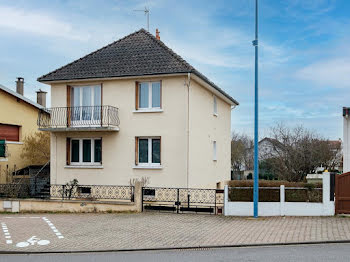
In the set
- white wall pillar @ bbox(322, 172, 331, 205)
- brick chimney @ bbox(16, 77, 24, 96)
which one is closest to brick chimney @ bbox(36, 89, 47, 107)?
brick chimney @ bbox(16, 77, 24, 96)

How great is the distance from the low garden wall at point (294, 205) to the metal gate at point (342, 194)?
26 cm

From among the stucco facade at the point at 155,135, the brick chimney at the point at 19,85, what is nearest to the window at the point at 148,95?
the stucco facade at the point at 155,135

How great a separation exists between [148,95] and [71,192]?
584cm

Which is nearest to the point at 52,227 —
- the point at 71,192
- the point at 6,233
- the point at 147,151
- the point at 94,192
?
the point at 6,233

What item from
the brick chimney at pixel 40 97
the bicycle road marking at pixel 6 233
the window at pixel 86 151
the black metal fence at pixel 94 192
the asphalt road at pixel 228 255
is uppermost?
the brick chimney at pixel 40 97

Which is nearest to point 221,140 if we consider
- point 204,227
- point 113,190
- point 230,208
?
point 113,190

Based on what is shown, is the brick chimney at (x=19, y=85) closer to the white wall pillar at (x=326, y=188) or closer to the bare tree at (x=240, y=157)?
the white wall pillar at (x=326, y=188)

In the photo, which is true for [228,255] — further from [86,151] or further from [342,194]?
[86,151]

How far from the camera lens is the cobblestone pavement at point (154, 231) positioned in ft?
37.0

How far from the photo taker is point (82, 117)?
2155cm

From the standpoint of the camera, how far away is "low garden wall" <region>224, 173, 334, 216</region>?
1517 cm

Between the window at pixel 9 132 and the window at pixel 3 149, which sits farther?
the window at pixel 9 132

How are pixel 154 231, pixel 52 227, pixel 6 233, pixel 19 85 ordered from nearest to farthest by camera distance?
pixel 154 231, pixel 6 233, pixel 52 227, pixel 19 85

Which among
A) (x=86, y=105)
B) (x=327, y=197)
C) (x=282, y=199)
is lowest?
(x=282, y=199)
